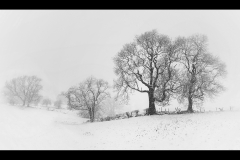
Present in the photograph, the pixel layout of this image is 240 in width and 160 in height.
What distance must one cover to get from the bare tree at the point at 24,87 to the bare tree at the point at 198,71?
156 ft

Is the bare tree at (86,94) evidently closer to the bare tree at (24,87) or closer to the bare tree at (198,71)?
the bare tree at (198,71)

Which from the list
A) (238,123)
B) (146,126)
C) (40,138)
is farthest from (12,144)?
(238,123)

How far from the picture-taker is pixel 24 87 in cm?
5769

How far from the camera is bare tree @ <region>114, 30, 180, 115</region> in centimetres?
3152

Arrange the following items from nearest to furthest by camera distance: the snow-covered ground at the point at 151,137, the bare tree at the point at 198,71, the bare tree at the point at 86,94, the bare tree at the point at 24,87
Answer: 1. the snow-covered ground at the point at 151,137
2. the bare tree at the point at 198,71
3. the bare tree at the point at 86,94
4. the bare tree at the point at 24,87

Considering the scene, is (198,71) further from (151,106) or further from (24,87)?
(24,87)

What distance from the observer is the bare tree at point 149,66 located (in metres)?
31.5

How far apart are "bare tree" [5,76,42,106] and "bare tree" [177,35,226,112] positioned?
4749 centimetres

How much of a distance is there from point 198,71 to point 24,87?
52228 mm

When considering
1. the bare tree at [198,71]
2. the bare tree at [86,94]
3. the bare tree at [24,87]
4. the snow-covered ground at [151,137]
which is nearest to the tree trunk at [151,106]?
the bare tree at [198,71]

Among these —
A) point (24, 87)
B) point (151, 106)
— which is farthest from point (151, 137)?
point (24, 87)

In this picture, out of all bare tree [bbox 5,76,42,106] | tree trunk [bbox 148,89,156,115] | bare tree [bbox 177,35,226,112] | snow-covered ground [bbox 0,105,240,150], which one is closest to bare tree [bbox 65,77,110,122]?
tree trunk [bbox 148,89,156,115]

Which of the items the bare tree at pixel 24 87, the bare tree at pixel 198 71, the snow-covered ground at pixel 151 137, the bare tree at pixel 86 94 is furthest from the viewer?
the bare tree at pixel 24 87
